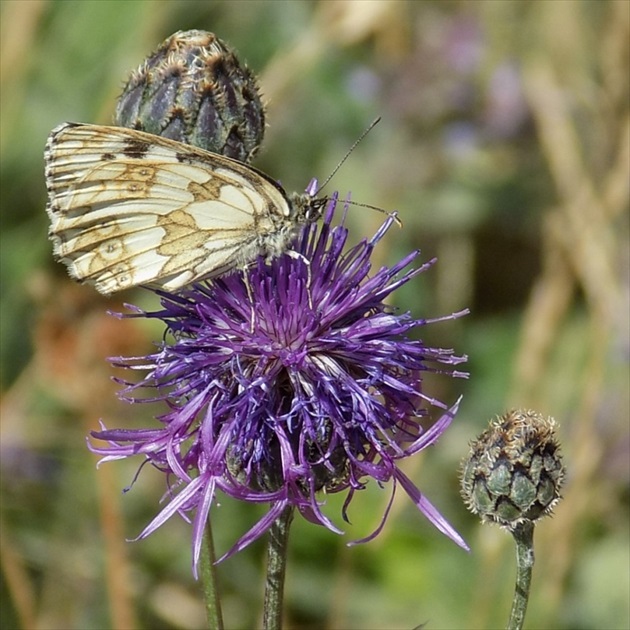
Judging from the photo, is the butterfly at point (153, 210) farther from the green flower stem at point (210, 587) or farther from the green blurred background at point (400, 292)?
the green blurred background at point (400, 292)

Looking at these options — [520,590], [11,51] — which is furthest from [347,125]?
[520,590]

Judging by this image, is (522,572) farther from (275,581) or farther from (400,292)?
(400,292)

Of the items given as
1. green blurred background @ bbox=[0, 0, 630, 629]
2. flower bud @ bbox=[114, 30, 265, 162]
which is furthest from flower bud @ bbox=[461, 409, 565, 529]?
green blurred background @ bbox=[0, 0, 630, 629]

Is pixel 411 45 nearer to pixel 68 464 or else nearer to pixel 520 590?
pixel 68 464

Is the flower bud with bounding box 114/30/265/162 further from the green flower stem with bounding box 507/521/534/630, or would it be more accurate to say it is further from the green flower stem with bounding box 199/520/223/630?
the green flower stem with bounding box 507/521/534/630

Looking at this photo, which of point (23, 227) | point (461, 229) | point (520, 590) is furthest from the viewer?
point (461, 229)
